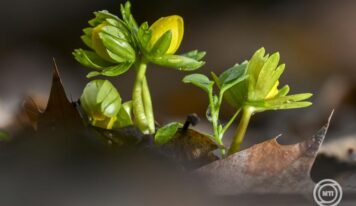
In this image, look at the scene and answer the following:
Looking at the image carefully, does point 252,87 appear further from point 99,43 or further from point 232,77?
point 99,43

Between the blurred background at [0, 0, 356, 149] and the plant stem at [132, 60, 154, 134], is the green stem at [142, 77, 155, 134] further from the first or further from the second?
the blurred background at [0, 0, 356, 149]

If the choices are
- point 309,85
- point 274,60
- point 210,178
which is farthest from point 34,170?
point 309,85

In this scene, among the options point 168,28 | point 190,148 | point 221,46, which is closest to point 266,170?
point 190,148

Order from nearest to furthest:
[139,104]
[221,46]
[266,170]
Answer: [266,170] < [139,104] < [221,46]

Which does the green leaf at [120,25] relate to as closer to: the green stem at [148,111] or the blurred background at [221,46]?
the green stem at [148,111]

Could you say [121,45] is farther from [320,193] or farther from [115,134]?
[320,193]

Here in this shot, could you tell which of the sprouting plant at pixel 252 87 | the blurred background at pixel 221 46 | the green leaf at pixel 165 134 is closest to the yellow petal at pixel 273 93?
the sprouting plant at pixel 252 87

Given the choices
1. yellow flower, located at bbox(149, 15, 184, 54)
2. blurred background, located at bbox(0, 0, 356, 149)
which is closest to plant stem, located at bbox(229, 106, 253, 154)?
yellow flower, located at bbox(149, 15, 184, 54)
